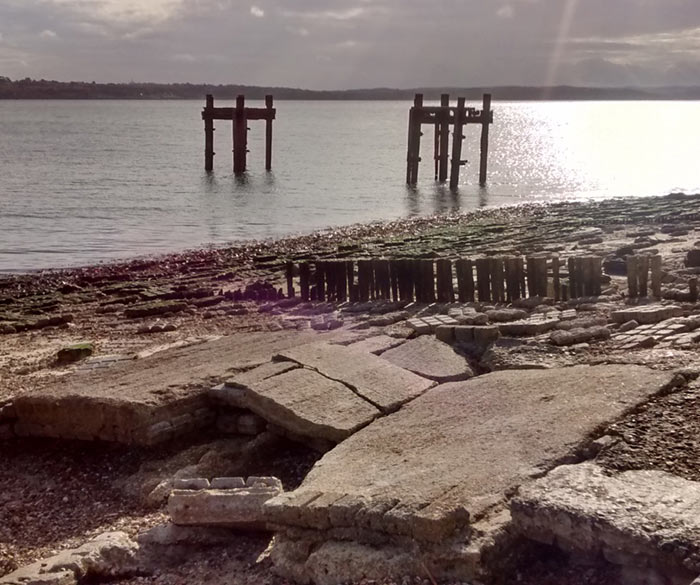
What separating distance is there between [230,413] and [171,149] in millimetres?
59263

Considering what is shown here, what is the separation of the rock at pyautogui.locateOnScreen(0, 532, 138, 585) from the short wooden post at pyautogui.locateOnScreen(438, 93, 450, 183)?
2932 centimetres

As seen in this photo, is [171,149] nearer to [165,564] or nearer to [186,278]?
[186,278]

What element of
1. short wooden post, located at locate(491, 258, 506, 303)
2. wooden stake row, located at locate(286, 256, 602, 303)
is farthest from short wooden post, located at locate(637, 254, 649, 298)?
short wooden post, located at locate(491, 258, 506, 303)

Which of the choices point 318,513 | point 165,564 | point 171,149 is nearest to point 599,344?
point 318,513

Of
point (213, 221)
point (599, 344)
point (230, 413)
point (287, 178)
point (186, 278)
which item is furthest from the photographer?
point (287, 178)

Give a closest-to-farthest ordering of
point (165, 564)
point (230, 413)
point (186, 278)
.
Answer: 1. point (165, 564)
2. point (230, 413)
3. point (186, 278)

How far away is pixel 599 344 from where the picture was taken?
23.1 ft

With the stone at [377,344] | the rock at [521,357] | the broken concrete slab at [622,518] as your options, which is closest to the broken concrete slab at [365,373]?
the stone at [377,344]

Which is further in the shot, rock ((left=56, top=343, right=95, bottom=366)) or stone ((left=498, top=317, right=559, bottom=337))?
rock ((left=56, top=343, right=95, bottom=366))

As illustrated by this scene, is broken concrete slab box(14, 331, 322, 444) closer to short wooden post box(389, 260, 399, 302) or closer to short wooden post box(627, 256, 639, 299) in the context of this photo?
short wooden post box(389, 260, 399, 302)

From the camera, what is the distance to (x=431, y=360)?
6898mm

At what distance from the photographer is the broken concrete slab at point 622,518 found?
11.7ft

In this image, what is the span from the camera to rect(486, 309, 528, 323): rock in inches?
317

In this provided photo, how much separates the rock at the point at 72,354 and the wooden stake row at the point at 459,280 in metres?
3.31
